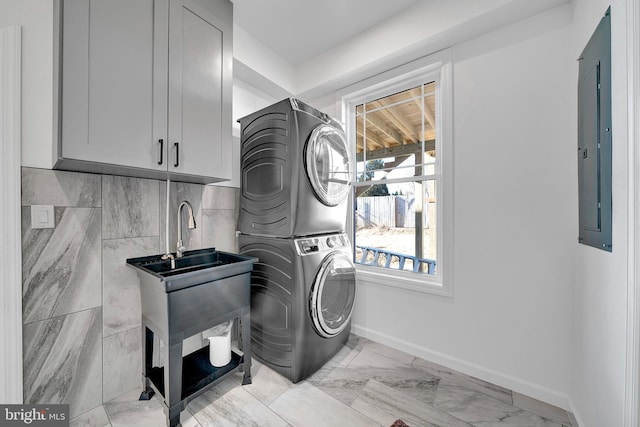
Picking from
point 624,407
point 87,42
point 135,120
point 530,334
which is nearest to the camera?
point 624,407

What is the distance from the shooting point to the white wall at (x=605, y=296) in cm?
96

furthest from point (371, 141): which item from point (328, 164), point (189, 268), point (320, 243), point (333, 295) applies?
point (189, 268)

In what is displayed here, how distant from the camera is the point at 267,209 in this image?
1.83 metres

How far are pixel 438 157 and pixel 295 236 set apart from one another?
4.46 feet

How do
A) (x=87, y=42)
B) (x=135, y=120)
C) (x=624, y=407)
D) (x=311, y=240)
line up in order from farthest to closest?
(x=311, y=240)
(x=135, y=120)
(x=87, y=42)
(x=624, y=407)

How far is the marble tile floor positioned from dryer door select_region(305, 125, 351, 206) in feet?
4.29

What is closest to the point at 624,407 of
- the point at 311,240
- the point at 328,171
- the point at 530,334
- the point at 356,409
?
the point at 530,334

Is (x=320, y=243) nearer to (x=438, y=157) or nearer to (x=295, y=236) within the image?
(x=295, y=236)

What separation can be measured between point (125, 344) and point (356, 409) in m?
1.51

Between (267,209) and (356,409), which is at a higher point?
(267,209)

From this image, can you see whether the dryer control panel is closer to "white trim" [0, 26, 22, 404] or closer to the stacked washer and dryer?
the stacked washer and dryer

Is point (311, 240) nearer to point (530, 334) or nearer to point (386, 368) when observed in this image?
point (386, 368)

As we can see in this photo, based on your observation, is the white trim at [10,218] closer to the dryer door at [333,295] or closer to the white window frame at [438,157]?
the dryer door at [333,295]

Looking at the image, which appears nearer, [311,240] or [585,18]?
[585,18]
